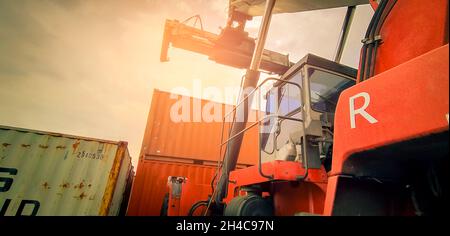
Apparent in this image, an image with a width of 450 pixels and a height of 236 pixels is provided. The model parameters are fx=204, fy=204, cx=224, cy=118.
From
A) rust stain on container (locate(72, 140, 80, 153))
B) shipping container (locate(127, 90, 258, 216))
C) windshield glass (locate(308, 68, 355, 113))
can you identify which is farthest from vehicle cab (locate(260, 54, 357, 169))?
rust stain on container (locate(72, 140, 80, 153))

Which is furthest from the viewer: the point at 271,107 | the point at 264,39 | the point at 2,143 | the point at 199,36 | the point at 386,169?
the point at 199,36

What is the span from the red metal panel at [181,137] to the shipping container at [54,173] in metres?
1.78

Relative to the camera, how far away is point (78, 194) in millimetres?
4914

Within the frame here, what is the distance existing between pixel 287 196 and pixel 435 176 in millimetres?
1537

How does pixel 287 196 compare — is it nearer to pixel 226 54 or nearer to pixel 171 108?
pixel 226 54

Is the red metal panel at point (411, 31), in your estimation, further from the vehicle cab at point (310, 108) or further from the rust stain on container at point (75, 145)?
the rust stain on container at point (75, 145)

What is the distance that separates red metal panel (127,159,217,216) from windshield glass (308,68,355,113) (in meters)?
4.58

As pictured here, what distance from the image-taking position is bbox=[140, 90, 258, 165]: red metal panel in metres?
7.36

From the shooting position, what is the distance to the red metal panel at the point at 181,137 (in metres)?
7.36

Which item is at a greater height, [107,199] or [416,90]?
[416,90]

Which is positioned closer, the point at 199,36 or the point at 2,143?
the point at 2,143

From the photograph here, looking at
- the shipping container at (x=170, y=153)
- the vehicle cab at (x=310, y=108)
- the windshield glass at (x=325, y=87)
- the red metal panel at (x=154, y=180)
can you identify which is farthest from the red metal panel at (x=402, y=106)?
the shipping container at (x=170, y=153)

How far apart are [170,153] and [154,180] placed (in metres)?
1.05
